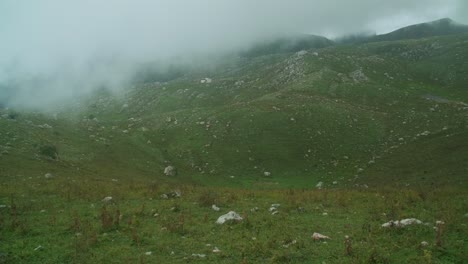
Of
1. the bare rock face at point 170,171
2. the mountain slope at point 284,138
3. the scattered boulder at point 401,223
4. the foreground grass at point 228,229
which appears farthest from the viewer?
the bare rock face at point 170,171

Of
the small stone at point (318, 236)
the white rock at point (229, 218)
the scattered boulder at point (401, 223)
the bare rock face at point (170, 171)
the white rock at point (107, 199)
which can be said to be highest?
the white rock at point (107, 199)

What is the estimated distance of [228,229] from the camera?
17.2 metres

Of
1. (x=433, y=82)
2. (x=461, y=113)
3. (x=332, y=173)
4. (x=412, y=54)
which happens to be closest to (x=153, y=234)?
(x=332, y=173)

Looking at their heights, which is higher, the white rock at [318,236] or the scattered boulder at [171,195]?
the white rock at [318,236]

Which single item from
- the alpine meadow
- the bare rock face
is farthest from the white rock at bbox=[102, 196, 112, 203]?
the bare rock face

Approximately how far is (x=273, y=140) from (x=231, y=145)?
669 cm

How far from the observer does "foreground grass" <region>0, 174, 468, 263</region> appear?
1408cm

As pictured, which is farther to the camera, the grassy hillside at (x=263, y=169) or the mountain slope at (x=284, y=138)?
the mountain slope at (x=284, y=138)

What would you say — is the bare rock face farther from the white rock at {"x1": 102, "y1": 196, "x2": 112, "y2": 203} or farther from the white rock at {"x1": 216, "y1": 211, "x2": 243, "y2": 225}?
the white rock at {"x1": 216, "y1": 211, "x2": 243, "y2": 225}

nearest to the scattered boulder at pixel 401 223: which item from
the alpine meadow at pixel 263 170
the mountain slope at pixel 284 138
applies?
the alpine meadow at pixel 263 170

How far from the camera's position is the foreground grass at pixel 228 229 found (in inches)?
554

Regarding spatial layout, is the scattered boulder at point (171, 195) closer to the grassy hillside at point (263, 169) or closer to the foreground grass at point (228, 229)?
the foreground grass at point (228, 229)

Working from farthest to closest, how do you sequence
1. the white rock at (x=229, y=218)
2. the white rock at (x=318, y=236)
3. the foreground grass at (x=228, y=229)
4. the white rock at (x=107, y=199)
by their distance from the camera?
the white rock at (x=107, y=199) < the white rock at (x=229, y=218) < the white rock at (x=318, y=236) < the foreground grass at (x=228, y=229)

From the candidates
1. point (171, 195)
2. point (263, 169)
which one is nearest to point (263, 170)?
point (263, 169)
